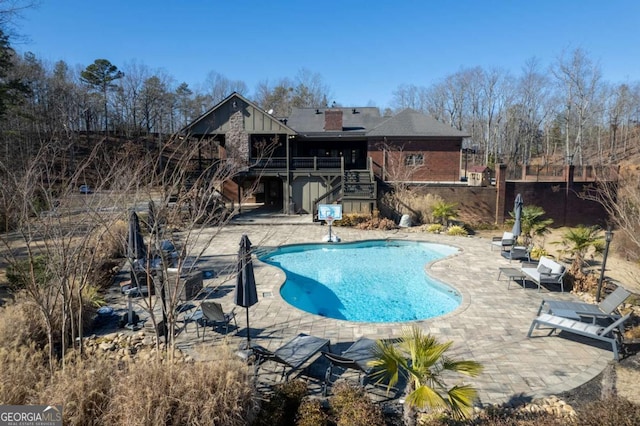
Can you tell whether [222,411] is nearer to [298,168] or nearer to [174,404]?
[174,404]

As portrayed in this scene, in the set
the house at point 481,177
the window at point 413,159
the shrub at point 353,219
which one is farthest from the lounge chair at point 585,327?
the window at point 413,159

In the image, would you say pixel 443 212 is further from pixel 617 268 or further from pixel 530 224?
→ pixel 617 268

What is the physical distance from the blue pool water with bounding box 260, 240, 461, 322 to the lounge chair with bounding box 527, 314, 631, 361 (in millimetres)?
2634

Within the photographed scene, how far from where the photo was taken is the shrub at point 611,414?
438 cm

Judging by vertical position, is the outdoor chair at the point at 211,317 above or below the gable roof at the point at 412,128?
below

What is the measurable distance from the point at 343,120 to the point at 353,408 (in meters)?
26.4

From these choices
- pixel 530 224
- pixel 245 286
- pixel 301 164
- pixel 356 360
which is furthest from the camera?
pixel 301 164

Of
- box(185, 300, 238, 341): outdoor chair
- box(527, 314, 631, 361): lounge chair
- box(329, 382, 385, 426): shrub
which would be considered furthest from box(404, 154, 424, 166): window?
box(329, 382, 385, 426): shrub

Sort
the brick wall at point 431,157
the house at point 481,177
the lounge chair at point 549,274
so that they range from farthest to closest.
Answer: the brick wall at point 431,157, the house at point 481,177, the lounge chair at point 549,274

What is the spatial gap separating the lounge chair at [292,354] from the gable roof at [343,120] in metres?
22.0

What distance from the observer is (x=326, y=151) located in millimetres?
28734

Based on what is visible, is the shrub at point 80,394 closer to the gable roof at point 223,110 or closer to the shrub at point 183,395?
the shrub at point 183,395

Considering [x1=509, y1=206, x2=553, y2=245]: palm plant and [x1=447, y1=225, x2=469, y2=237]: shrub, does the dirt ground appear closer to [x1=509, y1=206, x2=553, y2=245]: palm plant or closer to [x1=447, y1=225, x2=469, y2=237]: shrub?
[x1=509, y1=206, x2=553, y2=245]: palm plant

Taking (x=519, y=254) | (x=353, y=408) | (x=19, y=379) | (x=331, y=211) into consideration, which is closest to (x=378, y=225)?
(x=331, y=211)
